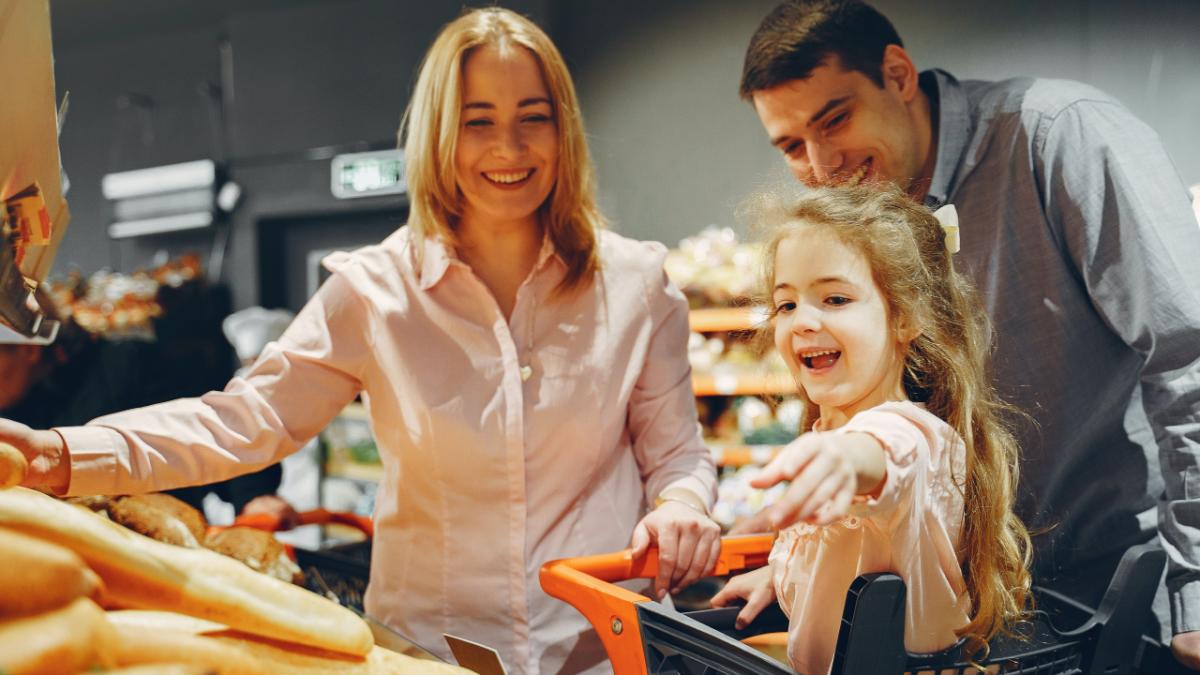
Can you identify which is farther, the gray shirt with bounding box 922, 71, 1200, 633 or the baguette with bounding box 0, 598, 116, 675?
the gray shirt with bounding box 922, 71, 1200, 633

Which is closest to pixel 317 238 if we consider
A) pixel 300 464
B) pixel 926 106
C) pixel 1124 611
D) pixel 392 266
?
pixel 300 464

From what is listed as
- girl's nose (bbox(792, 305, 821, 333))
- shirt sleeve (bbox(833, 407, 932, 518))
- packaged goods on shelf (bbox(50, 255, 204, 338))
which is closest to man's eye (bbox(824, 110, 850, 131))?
girl's nose (bbox(792, 305, 821, 333))

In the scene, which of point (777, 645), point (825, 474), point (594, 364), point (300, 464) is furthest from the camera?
point (300, 464)

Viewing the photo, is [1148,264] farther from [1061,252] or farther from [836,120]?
[836,120]

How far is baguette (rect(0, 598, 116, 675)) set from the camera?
0.48m

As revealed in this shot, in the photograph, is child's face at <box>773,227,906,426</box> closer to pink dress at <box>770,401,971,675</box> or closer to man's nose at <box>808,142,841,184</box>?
pink dress at <box>770,401,971,675</box>

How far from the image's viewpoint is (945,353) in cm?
99

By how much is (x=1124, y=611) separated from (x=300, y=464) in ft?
15.1

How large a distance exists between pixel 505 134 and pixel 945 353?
77cm

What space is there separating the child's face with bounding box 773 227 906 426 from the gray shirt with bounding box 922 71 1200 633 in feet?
1.01

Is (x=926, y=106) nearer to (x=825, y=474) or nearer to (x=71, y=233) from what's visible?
(x=825, y=474)

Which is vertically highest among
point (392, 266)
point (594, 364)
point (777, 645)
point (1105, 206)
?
point (1105, 206)

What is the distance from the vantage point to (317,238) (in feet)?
16.8

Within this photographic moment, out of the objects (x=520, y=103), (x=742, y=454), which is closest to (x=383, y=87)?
(x=742, y=454)
